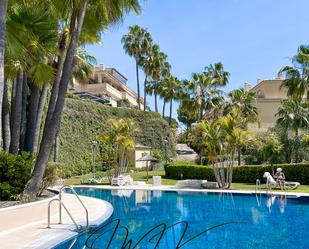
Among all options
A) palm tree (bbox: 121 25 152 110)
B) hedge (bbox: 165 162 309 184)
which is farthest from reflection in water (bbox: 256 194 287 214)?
palm tree (bbox: 121 25 152 110)

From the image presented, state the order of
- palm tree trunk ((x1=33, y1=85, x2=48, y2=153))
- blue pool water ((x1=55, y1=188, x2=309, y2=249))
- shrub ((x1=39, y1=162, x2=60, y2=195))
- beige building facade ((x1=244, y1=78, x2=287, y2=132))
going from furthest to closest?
beige building facade ((x1=244, y1=78, x2=287, y2=132)), palm tree trunk ((x1=33, y1=85, x2=48, y2=153)), shrub ((x1=39, y1=162, x2=60, y2=195)), blue pool water ((x1=55, y1=188, x2=309, y2=249))

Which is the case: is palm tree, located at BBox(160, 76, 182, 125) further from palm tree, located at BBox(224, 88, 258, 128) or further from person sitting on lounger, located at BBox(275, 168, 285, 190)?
person sitting on lounger, located at BBox(275, 168, 285, 190)

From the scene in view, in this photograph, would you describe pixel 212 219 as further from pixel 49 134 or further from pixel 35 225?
pixel 49 134

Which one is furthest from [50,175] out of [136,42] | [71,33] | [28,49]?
[136,42]

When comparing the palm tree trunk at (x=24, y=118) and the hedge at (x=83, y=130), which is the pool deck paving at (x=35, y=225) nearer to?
the palm tree trunk at (x=24, y=118)

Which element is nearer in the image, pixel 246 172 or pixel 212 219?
pixel 212 219

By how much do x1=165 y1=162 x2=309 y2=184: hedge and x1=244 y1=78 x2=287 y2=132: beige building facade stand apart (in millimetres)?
17556

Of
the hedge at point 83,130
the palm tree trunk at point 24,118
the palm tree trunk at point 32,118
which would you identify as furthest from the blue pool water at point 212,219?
the hedge at point 83,130

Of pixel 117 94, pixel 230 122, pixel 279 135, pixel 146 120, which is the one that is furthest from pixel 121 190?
pixel 117 94

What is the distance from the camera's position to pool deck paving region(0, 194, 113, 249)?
8438 mm

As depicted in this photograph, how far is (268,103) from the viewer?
46438 millimetres

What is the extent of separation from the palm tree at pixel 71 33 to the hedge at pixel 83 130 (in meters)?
18.3

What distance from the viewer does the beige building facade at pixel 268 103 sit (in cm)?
4584

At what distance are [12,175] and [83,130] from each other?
25146mm
